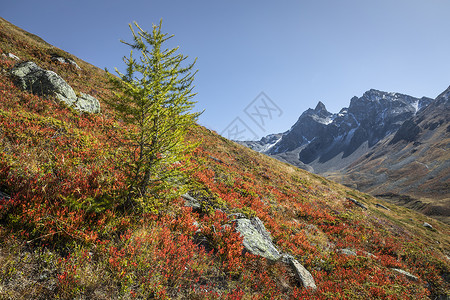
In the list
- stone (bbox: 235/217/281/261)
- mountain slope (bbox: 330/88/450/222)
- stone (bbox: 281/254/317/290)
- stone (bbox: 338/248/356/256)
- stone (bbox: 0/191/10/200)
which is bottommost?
stone (bbox: 0/191/10/200)

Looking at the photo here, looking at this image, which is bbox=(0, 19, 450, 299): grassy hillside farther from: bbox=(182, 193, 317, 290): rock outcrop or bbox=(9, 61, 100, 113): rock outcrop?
bbox=(9, 61, 100, 113): rock outcrop

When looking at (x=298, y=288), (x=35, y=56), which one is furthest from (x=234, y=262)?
(x=35, y=56)

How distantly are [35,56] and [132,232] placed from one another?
84.4 ft

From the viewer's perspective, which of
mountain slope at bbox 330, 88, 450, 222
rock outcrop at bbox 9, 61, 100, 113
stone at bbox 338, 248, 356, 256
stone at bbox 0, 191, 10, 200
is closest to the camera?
stone at bbox 0, 191, 10, 200

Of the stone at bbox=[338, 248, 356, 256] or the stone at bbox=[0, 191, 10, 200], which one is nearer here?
the stone at bbox=[0, 191, 10, 200]

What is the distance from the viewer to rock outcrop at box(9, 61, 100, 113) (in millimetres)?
12547

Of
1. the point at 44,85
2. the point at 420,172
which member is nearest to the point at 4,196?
the point at 44,85

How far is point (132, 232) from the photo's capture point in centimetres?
546

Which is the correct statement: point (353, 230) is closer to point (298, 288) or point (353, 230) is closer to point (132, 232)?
point (298, 288)

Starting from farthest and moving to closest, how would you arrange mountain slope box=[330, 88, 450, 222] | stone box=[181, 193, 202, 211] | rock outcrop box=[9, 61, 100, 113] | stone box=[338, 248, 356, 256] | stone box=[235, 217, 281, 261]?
mountain slope box=[330, 88, 450, 222]
rock outcrop box=[9, 61, 100, 113]
stone box=[338, 248, 356, 256]
stone box=[181, 193, 202, 211]
stone box=[235, 217, 281, 261]

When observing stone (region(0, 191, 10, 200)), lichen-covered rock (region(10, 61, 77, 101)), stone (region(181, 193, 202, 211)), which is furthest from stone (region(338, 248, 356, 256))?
lichen-covered rock (region(10, 61, 77, 101))

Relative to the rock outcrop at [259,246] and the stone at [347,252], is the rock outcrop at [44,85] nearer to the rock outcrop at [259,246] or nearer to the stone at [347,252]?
the rock outcrop at [259,246]

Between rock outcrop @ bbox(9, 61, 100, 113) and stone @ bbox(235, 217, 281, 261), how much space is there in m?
12.2

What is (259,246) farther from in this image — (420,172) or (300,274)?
(420,172)
